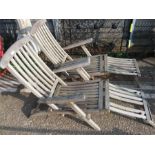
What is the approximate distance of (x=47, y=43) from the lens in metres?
4.15

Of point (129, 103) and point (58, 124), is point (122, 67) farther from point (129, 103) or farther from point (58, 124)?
point (58, 124)

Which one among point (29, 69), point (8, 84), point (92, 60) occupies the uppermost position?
point (29, 69)

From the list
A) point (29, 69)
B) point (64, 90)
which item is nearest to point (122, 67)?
point (64, 90)

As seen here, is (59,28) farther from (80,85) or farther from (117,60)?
(80,85)

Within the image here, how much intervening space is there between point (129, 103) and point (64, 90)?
1.14 meters

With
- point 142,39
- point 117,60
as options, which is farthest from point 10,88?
point 142,39

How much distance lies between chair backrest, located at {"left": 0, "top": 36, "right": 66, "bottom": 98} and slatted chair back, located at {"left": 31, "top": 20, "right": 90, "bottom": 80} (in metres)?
0.36

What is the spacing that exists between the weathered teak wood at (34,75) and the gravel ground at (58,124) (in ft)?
0.69

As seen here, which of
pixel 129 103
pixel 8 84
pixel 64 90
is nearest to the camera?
pixel 64 90

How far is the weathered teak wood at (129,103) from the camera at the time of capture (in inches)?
136

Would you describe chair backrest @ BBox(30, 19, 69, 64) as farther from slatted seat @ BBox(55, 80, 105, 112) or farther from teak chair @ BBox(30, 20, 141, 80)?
slatted seat @ BBox(55, 80, 105, 112)

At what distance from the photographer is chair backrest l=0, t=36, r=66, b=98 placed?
3168mm

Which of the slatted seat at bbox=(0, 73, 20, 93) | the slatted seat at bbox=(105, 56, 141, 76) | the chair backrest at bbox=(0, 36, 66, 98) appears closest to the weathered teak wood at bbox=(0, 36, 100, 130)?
the chair backrest at bbox=(0, 36, 66, 98)

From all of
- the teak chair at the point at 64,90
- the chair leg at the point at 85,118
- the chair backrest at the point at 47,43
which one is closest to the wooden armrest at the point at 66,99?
the teak chair at the point at 64,90
